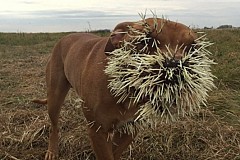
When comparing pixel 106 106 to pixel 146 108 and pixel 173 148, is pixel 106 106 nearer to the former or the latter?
pixel 146 108

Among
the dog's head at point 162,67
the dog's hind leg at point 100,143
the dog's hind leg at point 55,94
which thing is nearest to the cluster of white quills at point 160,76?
the dog's head at point 162,67

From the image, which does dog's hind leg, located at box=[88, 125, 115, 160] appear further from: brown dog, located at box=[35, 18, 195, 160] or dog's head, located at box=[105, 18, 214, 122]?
dog's head, located at box=[105, 18, 214, 122]

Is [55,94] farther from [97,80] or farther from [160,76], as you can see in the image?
[160,76]

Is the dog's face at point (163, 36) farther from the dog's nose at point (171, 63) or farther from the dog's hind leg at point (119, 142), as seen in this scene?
the dog's hind leg at point (119, 142)

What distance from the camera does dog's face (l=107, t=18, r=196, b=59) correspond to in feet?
9.33

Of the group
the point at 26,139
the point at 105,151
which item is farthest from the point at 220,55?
the point at 105,151

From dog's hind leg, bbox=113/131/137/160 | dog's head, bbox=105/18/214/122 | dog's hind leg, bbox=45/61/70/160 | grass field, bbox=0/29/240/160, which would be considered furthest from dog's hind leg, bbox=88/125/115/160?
dog's hind leg, bbox=45/61/70/160

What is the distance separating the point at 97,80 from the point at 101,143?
0.58 meters

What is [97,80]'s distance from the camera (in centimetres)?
368

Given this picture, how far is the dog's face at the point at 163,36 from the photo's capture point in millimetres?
2844

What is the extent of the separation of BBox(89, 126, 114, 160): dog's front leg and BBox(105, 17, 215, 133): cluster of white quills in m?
0.79

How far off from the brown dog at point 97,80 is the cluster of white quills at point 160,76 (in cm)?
8

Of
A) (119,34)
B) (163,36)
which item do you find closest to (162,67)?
(163,36)

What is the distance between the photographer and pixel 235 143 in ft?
16.5
